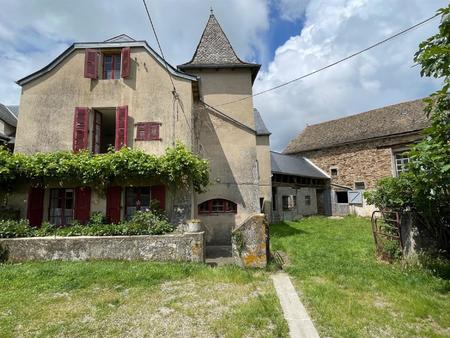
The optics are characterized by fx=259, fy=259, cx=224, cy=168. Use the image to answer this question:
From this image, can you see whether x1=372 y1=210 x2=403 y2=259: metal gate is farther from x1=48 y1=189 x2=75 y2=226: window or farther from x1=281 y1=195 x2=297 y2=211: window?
x1=281 y1=195 x2=297 y2=211: window

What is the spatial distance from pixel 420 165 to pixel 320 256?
163 inches

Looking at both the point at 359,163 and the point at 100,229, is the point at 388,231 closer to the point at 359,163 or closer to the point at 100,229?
the point at 100,229

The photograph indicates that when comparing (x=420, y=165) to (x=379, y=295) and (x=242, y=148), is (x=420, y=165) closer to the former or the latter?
(x=379, y=295)

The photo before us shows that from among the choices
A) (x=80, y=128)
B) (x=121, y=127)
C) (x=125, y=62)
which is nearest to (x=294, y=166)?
(x=121, y=127)

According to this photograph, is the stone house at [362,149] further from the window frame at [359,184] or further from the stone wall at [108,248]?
the stone wall at [108,248]

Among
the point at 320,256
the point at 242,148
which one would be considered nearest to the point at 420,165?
the point at 320,256

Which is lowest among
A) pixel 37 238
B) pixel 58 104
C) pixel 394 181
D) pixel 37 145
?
pixel 37 238

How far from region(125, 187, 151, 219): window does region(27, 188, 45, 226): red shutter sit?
121 inches

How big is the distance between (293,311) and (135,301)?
2.87 meters

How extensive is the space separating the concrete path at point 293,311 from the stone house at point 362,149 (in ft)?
52.0

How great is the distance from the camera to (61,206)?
9633 mm

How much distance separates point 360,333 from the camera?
367 centimetres

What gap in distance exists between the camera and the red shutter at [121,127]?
31.9 feet

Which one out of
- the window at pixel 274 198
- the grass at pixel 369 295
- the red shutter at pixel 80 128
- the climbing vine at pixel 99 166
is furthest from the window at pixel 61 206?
the window at pixel 274 198
